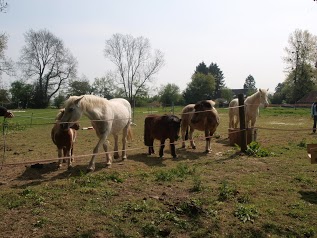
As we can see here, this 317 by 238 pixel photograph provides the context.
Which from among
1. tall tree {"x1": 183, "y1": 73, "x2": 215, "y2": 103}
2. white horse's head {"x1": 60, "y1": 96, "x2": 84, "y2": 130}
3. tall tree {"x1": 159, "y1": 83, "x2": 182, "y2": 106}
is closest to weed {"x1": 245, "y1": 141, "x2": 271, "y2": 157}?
white horse's head {"x1": 60, "y1": 96, "x2": 84, "y2": 130}

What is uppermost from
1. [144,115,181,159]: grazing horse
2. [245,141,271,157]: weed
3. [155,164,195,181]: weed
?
[144,115,181,159]: grazing horse

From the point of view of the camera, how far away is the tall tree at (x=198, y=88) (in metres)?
71.5

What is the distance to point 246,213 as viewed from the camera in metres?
5.04

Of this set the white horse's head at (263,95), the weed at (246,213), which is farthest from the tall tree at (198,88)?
the weed at (246,213)

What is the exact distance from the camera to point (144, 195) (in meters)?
5.75

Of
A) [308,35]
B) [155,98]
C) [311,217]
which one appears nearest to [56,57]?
[155,98]

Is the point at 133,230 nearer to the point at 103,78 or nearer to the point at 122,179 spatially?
the point at 122,179

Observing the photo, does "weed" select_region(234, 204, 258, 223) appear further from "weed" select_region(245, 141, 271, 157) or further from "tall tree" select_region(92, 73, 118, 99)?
"tall tree" select_region(92, 73, 118, 99)

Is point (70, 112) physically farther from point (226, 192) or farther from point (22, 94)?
point (22, 94)

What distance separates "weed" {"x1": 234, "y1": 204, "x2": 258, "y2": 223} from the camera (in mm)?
4918

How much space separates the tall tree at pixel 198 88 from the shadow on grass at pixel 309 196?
6412 cm

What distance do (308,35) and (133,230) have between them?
55123 mm

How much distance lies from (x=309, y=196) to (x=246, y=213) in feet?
5.93

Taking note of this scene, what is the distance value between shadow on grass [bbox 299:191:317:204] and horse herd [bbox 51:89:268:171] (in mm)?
3834
